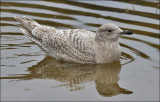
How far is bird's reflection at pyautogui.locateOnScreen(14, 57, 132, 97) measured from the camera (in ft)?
26.3

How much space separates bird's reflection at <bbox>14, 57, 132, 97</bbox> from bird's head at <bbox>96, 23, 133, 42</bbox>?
632mm

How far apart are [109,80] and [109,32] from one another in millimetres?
1274

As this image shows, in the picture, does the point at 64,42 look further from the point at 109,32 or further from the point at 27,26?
the point at 27,26

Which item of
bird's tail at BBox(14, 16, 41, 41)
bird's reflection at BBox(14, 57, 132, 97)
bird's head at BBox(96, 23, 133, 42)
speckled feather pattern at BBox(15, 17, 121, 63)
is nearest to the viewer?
bird's reflection at BBox(14, 57, 132, 97)

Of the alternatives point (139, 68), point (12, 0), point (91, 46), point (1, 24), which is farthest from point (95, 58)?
point (12, 0)

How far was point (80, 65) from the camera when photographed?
9.23 m

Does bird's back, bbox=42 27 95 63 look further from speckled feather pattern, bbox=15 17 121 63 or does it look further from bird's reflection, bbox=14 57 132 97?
bird's reflection, bbox=14 57 132 97

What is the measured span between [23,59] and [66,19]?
284 cm

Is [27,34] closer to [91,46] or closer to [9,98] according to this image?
[91,46]

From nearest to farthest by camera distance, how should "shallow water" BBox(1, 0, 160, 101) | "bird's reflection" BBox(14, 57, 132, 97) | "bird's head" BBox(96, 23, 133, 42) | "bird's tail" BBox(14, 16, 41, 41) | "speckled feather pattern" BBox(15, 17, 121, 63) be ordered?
"shallow water" BBox(1, 0, 160, 101)
"bird's reflection" BBox(14, 57, 132, 97)
"bird's head" BBox(96, 23, 133, 42)
"speckled feather pattern" BBox(15, 17, 121, 63)
"bird's tail" BBox(14, 16, 41, 41)

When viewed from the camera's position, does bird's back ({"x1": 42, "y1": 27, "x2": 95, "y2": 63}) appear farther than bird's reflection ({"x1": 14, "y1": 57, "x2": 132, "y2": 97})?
Yes

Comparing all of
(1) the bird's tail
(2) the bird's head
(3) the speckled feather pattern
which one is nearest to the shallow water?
(3) the speckled feather pattern

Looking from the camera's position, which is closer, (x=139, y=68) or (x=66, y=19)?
(x=139, y=68)

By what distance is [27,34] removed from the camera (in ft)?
32.9
